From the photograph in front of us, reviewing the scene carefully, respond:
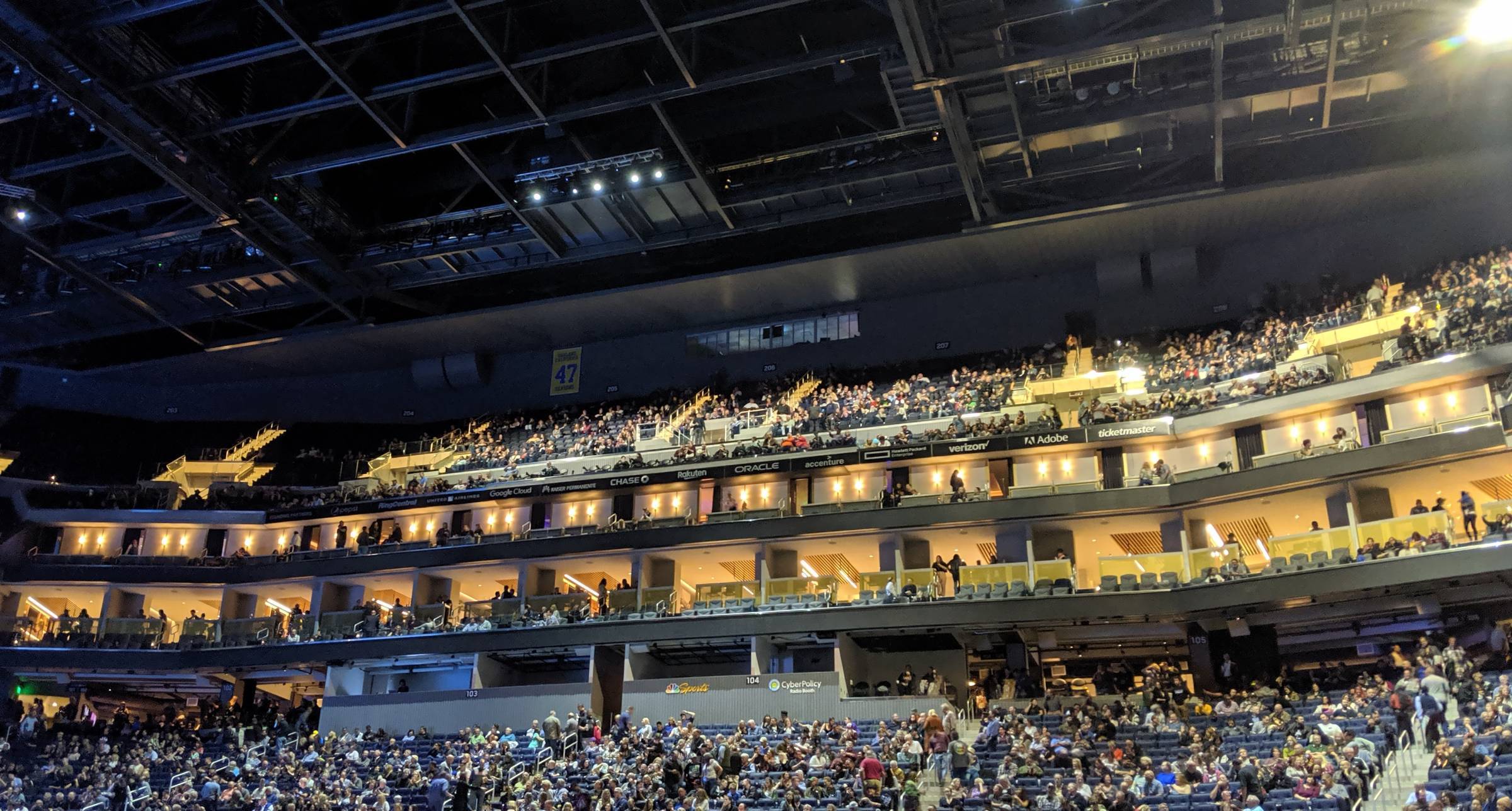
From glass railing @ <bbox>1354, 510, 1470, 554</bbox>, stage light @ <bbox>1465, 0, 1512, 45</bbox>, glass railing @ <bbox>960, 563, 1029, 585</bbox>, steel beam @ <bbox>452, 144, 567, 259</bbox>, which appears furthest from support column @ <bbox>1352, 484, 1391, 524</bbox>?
steel beam @ <bbox>452, 144, 567, 259</bbox>

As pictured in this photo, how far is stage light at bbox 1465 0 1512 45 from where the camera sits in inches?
1273

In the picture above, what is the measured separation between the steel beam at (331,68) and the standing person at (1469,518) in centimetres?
3238

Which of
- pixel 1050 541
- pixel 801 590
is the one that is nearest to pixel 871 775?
pixel 801 590

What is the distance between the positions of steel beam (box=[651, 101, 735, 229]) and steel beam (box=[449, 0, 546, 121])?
3.68 metres

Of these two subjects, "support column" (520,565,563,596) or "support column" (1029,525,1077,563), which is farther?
"support column" (520,565,563,596)

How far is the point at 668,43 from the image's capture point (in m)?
35.7

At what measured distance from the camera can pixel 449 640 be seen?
42.2 m

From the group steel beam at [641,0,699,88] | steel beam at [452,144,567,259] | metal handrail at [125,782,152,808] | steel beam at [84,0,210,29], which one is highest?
steel beam at [84,0,210,29]

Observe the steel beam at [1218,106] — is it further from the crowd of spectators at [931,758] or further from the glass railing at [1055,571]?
the crowd of spectators at [931,758]

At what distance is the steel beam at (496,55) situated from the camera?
35.5 m

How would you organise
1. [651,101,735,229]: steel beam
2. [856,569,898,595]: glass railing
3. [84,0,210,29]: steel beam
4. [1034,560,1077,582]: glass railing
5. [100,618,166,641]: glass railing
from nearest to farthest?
[1034,560,1077,582]: glass railing, [84,0,210,29]: steel beam, [856,569,898,595]: glass railing, [651,101,735,229]: steel beam, [100,618,166,641]: glass railing

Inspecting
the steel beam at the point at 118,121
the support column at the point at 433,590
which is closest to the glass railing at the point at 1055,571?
the support column at the point at 433,590

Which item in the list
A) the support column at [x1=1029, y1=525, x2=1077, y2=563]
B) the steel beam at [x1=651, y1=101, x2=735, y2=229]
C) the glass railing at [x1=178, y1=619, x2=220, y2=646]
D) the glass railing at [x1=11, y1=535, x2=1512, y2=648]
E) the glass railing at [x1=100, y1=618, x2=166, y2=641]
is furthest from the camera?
the glass railing at [x1=100, y1=618, x2=166, y2=641]

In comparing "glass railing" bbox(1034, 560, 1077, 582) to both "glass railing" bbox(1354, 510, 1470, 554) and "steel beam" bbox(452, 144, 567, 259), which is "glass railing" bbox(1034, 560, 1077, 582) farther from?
"steel beam" bbox(452, 144, 567, 259)
